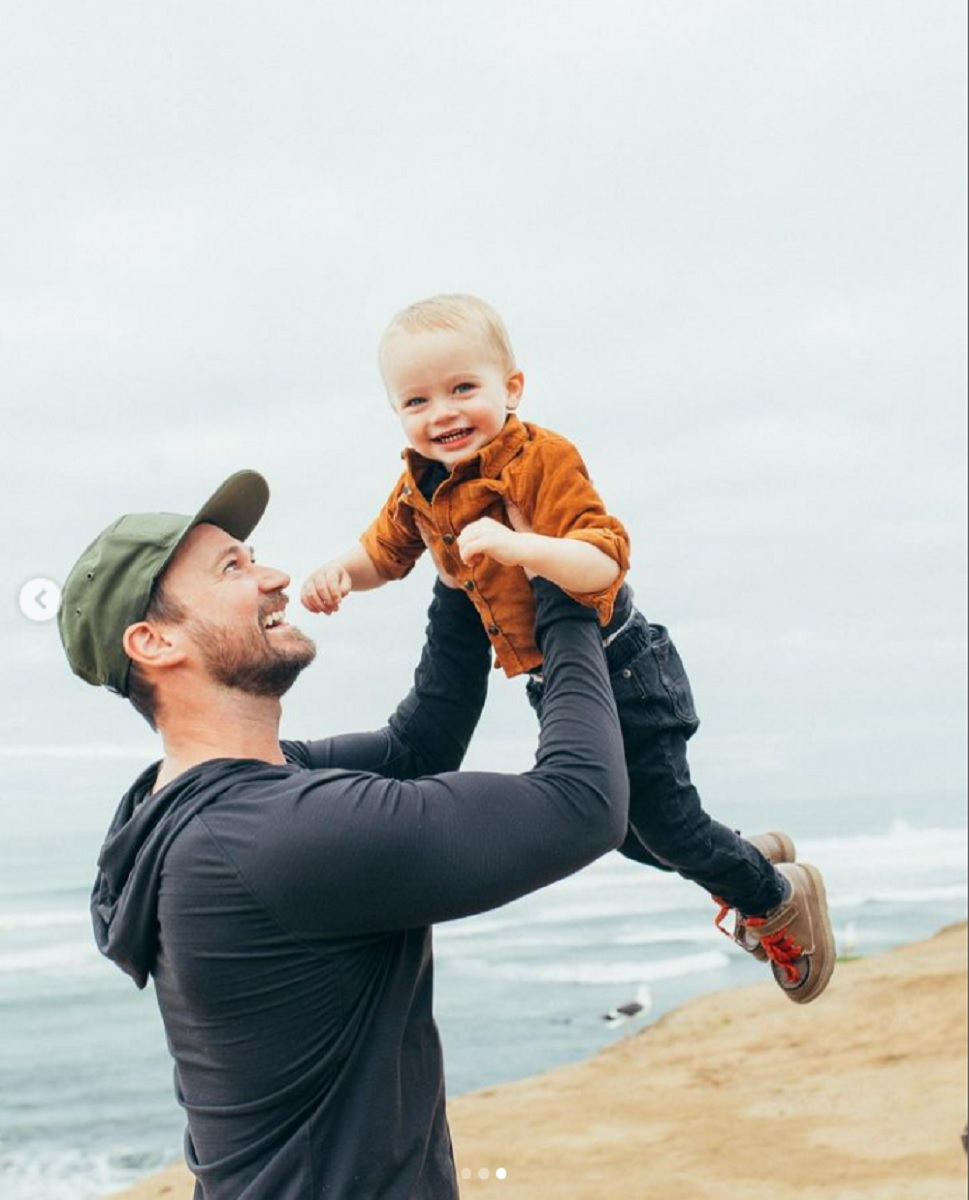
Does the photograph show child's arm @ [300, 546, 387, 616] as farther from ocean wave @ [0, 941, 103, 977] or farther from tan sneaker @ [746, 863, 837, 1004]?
ocean wave @ [0, 941, 103, 977]

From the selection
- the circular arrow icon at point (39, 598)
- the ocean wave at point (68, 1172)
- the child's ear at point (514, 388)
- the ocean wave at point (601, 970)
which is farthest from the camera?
the ocean wave at point (601, 970)

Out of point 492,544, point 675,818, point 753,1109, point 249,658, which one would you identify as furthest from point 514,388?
point 753,1109

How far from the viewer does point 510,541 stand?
252 cm

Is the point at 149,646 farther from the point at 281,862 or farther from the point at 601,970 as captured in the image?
the point at 601,970

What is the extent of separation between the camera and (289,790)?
7.92 ft

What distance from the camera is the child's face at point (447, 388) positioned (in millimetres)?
2746

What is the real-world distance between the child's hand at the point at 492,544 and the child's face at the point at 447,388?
0.78 ft

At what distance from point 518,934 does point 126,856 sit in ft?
50.3

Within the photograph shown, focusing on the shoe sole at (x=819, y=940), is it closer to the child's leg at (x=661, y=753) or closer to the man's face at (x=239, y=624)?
the child's leg at (x=661, y=753)

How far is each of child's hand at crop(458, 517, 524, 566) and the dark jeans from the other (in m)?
0.41

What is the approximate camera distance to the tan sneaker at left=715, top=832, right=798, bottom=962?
3389 mm

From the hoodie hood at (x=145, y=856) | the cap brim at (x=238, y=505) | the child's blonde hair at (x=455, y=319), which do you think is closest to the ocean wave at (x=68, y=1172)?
the hoodie hood at (x=145, y=856)

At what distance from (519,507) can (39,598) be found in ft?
3.19

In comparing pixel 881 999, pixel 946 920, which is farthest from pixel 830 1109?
pixel 946 920
